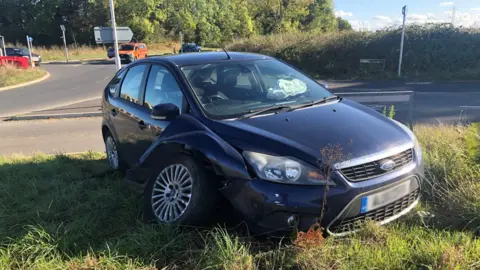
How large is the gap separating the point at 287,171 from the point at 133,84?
289 centimetres

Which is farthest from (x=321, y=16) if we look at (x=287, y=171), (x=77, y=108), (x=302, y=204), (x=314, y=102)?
(x=302, y=204)

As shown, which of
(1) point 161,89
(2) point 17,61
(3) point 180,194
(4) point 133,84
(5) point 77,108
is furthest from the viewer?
(2) point 17,61

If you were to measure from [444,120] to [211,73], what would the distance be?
763 centimetres

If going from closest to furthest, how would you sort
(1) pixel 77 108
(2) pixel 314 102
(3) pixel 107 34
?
(2) pixel 314 102 < (1) pixel 77 108 < (3) pixel 107 34

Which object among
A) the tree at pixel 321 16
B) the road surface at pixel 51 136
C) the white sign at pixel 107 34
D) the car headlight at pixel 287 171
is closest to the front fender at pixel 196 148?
the car headlight at pixel 287 171

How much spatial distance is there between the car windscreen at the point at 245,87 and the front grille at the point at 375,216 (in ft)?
4.34

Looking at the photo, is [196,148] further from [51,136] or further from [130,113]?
[51,136]

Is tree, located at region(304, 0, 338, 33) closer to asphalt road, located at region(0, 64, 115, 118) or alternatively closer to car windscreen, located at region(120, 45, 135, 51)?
car windscreen, located at region(120, 45, 135, 51)

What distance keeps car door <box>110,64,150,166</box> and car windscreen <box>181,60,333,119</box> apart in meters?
0.89

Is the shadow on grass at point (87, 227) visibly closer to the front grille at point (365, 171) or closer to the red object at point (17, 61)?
the front grille at point (365, 171)

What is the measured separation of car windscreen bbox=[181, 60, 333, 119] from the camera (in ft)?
12.6

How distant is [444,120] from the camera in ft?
32.0

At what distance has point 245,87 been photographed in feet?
13.7

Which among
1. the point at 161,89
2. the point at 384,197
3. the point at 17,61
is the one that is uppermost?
the point at 161,89
